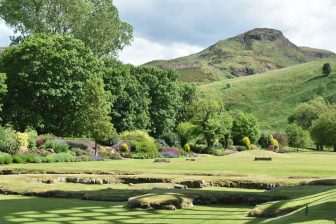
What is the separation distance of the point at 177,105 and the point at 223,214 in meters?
62.5

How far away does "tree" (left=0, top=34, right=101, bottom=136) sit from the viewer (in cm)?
4825

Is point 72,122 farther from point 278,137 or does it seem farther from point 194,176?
point 278,137

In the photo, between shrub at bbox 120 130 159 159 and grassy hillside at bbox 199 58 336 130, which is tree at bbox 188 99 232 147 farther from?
grassy hillside at bbox 199 58 336 130

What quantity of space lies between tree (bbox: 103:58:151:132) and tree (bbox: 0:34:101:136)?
7330 mm

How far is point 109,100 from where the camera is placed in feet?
179

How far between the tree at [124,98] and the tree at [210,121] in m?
7.61

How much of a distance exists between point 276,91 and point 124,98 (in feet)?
365

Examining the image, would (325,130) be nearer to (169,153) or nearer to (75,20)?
(169,153)

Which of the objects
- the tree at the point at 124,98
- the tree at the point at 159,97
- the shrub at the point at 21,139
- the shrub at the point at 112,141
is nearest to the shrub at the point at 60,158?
the shrub at the point at 21,139

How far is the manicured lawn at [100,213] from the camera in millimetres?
12688

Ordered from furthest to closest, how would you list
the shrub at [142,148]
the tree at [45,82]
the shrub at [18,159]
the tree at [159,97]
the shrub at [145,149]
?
the tree at [159,97]
the tree at [45,82]
the shrub at [145,149]
the shrub at [142,148]
the shrub at [18,159]

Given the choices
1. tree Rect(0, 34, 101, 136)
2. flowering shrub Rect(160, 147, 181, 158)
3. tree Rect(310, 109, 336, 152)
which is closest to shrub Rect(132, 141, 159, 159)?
flowering shrub Rect(160, 147, 181, 158)

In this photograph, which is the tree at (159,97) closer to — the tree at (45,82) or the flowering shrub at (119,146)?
the tree at (45,82)

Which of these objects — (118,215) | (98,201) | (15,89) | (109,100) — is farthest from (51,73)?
(118,215)
